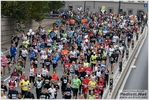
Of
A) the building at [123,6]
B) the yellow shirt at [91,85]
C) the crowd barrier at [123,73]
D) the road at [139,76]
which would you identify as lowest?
the road at [139,76]

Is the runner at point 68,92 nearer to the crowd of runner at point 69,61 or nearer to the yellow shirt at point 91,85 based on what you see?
the crowd of runner at point 69,61

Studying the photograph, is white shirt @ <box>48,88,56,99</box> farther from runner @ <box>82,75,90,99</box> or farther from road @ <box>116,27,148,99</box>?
road @ <box>116,27,148,99</box>

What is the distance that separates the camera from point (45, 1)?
36.3 m

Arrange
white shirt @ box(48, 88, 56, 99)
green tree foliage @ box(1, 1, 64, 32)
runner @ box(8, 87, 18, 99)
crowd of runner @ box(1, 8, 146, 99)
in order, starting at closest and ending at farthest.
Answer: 1. runner @ box(8, 87, 18, 99)
2. white shirt @ box(48, 88, 56, 99)
3. crowd of runner @ box(1, 8, 146, 99)
4. green tree foliage @ box(1, 1, 64, 32)

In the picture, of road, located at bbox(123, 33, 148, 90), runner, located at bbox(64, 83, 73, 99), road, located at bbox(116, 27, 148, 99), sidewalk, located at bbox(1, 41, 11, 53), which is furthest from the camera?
sidewalk, located at bbox(1, 41, 11, 53)

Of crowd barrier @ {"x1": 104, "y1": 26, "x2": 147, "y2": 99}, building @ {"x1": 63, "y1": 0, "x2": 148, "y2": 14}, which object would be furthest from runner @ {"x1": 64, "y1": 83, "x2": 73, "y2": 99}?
building @ {"x1": 63, "y1": 0, "x2": 148, "y2": 14}

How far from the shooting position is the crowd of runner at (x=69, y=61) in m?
17.8

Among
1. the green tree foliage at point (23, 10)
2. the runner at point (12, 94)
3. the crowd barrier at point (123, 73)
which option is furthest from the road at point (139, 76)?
the green tree foliage at point (23, 10)

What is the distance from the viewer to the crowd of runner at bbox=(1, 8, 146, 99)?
17766 mm

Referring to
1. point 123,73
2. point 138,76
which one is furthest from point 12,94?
point 138,76

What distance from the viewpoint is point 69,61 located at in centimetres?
2288

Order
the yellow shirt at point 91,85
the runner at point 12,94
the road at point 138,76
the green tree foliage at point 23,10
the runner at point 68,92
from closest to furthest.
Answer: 1. the runner at point 12,94
2. the runner at point 68,92
3. the yellow shirt at point 91,85
4. the road at point 138,76
5. the green tree foliage at point 23,10

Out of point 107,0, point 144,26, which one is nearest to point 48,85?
point 144,26

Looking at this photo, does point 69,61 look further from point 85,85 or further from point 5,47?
point 5,47
